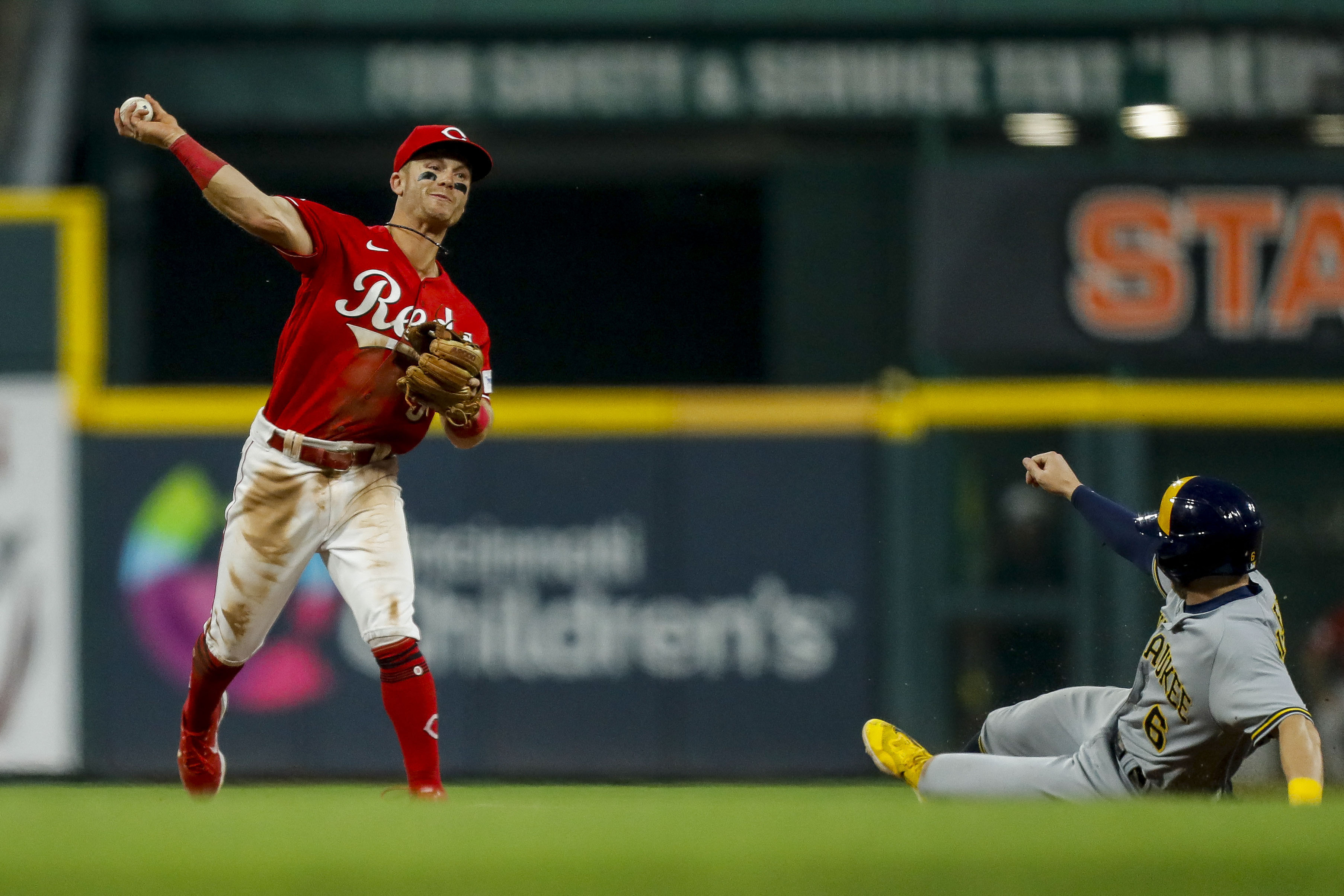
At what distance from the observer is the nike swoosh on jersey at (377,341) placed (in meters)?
4.45

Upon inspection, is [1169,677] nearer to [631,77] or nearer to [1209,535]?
[1209,535]

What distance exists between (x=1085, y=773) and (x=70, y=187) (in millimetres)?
7721

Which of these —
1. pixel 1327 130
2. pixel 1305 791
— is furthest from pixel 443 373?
pixel 1327 130

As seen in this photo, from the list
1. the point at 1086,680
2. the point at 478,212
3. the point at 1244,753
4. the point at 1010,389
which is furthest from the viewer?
the point at 478,212

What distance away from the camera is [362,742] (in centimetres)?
855

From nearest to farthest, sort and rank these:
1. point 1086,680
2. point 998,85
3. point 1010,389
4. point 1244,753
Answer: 1. point 1244,753
2. point 1086,680
3. point 1010,389
4. point 998,85

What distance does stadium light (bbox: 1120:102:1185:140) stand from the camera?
32.9ft

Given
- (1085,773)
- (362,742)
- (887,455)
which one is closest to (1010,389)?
(887,455)

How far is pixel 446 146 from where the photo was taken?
456 cm

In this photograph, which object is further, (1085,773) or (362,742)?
(362,742)

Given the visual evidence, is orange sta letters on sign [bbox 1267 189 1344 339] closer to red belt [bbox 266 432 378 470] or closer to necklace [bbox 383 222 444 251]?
necklace [bbox 383 222 444 251]

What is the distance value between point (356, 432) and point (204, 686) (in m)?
0.77

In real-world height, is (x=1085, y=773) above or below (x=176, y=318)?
below

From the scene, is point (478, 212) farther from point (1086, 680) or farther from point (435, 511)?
point (1086, 680)
